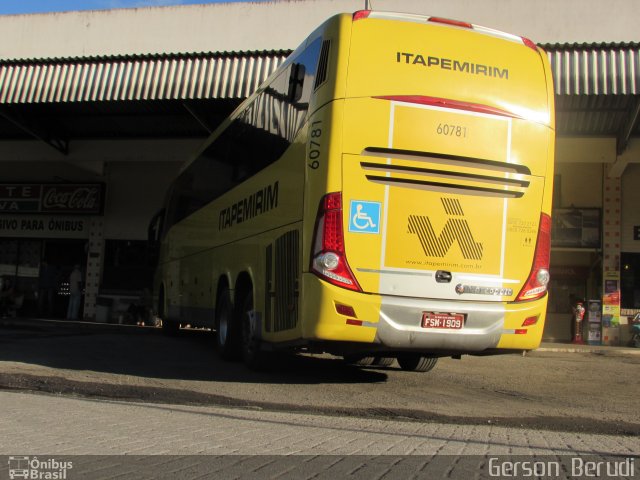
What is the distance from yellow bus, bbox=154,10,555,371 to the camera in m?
7.36

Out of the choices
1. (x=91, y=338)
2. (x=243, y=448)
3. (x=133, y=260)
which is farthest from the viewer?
(x=133, y=260)

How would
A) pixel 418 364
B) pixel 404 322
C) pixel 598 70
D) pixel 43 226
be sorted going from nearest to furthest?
pixel 404 322 → pixel 418 364 → pixel 598 70 → pixel 43 226

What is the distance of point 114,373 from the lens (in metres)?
9.34

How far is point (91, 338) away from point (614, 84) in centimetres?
1301

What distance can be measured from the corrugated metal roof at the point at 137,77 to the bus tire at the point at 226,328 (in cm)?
720

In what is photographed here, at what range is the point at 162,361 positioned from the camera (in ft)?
36.0

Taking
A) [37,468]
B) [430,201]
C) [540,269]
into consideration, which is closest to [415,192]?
[430,201]

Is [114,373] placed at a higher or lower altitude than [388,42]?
lower

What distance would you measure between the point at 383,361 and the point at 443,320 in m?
3.78

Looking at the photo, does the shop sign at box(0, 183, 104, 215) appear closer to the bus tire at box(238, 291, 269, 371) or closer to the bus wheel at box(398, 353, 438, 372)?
the bus tire at box(238, 291, 269, 371)

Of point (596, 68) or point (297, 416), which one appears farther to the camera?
point (596, 68)

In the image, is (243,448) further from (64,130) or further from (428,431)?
(64,130)

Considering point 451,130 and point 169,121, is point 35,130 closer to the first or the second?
point 169,121

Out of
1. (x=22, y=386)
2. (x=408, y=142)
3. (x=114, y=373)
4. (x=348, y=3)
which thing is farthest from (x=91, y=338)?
(x=348, y=3)
